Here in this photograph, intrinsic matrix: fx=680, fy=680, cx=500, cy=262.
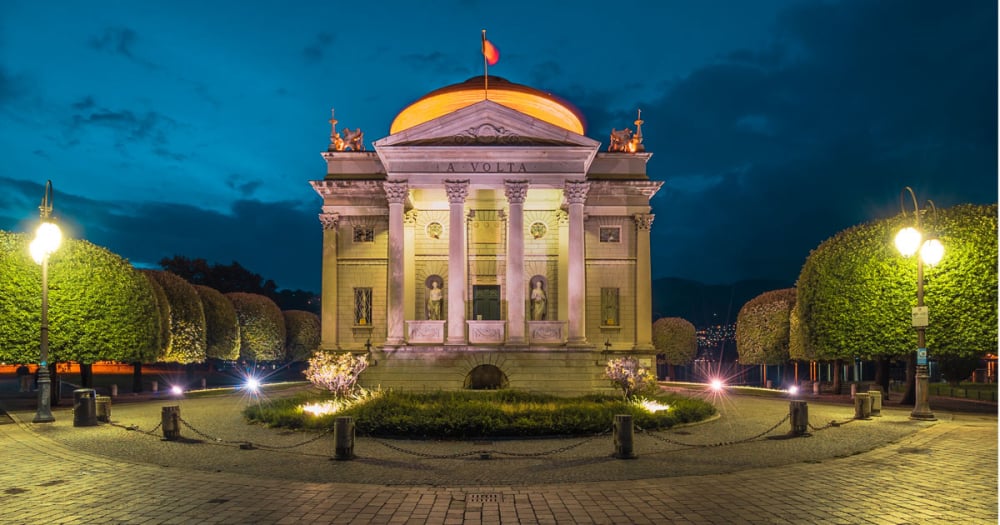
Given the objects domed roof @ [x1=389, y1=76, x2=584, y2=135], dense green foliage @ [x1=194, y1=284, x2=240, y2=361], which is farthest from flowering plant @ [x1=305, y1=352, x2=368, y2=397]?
dense green foliage @ [x1=194, y1=284, x2=240, y2=361]

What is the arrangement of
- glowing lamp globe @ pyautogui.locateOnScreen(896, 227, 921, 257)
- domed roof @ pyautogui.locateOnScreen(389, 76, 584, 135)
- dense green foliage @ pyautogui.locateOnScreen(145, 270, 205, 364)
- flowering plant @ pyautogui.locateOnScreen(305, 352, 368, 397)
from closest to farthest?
glowing lamp globe @ pyautogui.locateOnScreen(896, 227, 921, 257) < flowering plant @ pyautogui.locateOnScreen(305, 352, 368, 397) < domed roof @ pyautogui.locateOnScreen(389, 76, 584, 135) < dense green foliage @ pyautogui.locateOnScreen(145, 270, 205, 364)

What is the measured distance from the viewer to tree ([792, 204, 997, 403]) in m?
28.6

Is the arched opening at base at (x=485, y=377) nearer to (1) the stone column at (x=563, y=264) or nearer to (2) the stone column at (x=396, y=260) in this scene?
(2) the stone column at (x=396, y=260)

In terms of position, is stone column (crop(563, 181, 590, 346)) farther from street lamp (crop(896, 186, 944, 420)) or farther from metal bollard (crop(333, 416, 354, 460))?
metal bollard (crop(333, 416, 354, 460))

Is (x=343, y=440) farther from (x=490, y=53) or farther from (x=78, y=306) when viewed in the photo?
(x=490, y=53)

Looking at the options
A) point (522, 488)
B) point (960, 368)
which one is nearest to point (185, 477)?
point (522, 488)

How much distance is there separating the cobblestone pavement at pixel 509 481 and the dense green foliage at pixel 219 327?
3208cm

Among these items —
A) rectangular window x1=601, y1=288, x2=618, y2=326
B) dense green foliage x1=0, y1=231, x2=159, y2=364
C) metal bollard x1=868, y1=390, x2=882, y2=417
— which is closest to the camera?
metal bollard x1=868, y1=390, x2=882, y2=417

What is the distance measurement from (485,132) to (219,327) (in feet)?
97.4

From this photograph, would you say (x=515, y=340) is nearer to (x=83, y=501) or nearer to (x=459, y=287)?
(x=459, y=287)

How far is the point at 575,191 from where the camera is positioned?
115ft

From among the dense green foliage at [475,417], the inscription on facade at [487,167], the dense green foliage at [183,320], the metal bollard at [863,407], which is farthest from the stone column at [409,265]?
the metal bollard at [863,407]

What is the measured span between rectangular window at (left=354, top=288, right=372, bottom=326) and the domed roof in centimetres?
1065

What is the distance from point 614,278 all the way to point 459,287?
37.8 ft
